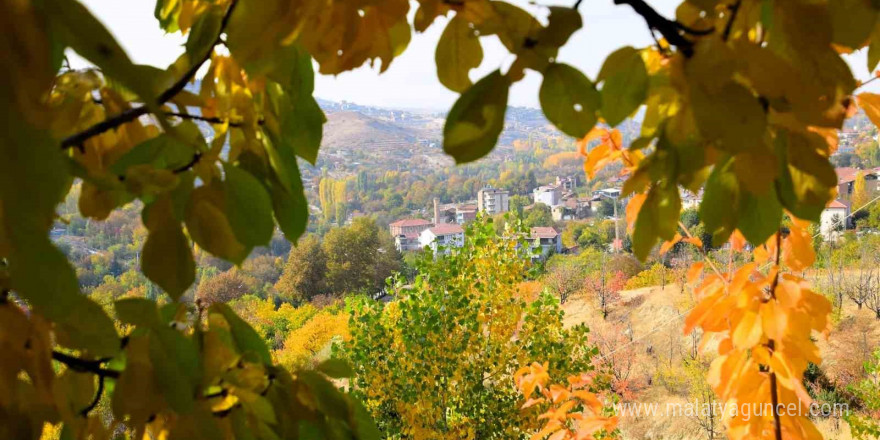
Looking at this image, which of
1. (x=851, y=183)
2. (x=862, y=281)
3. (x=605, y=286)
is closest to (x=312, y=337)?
(x=605, y=286)

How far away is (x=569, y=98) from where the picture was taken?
22 cm

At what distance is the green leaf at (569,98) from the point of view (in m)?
0.22

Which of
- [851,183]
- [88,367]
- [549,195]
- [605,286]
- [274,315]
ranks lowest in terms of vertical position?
[274,315]

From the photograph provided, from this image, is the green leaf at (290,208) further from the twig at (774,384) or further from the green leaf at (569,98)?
the twig at (774,384)

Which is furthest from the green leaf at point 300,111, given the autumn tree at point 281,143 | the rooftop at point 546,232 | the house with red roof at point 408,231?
the house with red roof at point 408,231

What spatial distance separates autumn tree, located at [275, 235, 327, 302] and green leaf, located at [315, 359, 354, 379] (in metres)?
7.91

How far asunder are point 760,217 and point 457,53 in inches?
5.7

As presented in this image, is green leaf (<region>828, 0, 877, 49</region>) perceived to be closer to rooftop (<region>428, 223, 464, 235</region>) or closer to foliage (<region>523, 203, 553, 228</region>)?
rooftop (<region>428, 223, 464, 235</region>)

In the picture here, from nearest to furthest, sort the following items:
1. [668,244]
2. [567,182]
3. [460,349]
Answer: [668,244] → [460,349] → [567,182]

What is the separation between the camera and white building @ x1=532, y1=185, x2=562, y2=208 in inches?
425

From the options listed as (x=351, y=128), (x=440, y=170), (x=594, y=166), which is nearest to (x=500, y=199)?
(x=440, y=170)

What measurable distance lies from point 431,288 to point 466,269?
204 mm

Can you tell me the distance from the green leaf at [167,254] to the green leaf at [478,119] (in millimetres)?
97

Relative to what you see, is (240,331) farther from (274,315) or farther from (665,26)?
(274,315)
